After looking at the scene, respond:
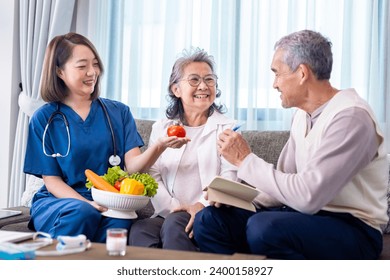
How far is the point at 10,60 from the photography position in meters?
3.69

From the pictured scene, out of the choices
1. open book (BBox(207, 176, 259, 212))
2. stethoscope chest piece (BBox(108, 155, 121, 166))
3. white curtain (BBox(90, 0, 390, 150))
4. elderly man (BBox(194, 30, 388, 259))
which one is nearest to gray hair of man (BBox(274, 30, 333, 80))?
elderly man (BBox(194, 30, 388, 259))

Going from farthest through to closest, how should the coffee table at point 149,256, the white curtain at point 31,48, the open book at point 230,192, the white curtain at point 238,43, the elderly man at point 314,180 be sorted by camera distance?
1. the white curtain at point 31,48
2. the white curtain at point 238,43
3. the open book at point 230,192
4. the elderly man at point 314,180
5. the coffee table at point 149,256

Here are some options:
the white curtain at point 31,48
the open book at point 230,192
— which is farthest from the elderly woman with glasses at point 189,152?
the white curtain at point 31,48

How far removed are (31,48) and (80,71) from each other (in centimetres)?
127

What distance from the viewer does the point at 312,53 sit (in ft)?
6.59

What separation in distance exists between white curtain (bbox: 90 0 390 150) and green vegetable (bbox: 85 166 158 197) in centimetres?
103

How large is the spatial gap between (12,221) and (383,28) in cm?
208

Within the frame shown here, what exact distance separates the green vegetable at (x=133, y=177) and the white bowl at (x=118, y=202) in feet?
0.12

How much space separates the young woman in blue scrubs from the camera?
2.37 meters

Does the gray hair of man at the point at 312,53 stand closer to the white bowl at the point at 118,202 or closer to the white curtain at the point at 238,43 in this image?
the white bowl at the point at 118,202

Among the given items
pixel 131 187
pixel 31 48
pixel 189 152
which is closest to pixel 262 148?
pixel 189 152

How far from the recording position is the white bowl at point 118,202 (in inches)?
86.7
